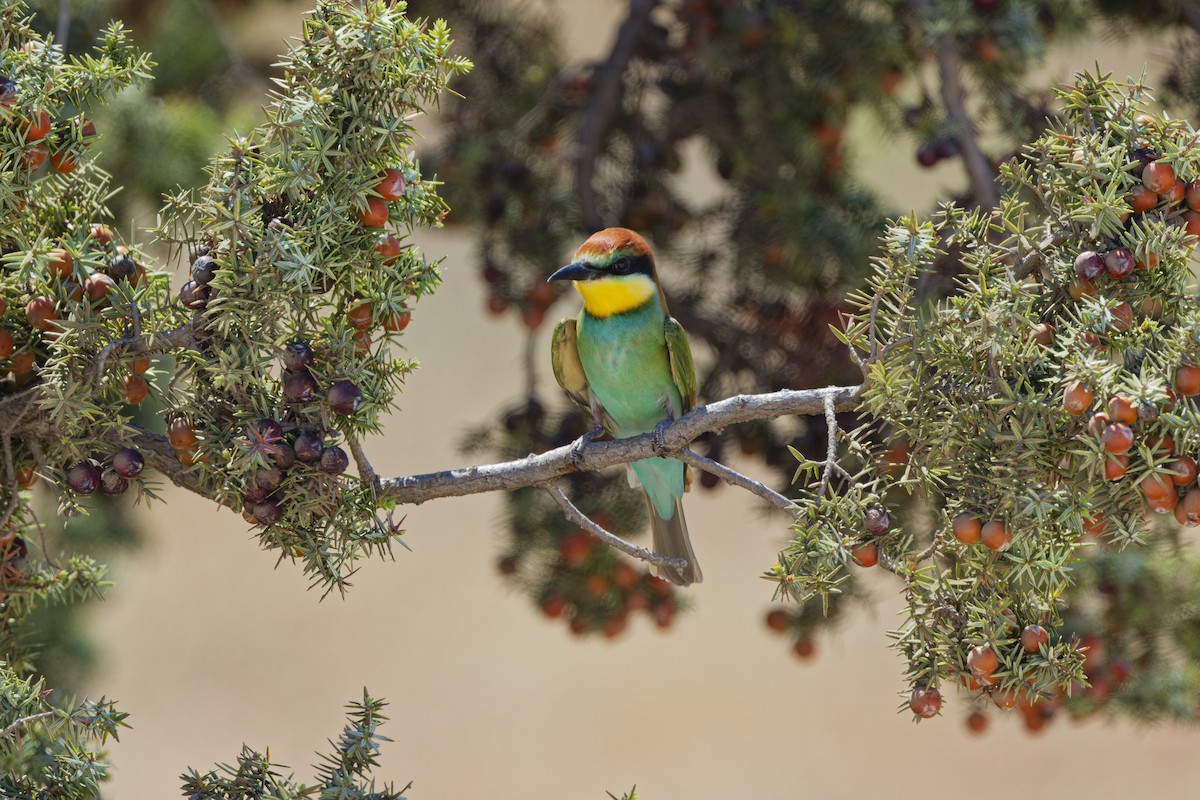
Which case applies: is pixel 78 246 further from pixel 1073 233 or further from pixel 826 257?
pixel 826 257

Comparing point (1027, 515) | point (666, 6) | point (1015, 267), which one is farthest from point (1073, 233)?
point (666, 6)

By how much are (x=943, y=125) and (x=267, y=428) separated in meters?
1.79

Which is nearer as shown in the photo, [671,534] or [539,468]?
[539,468]

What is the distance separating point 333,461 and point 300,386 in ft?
0.36

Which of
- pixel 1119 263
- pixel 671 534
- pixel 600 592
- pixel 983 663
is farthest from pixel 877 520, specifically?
pixel 600 592

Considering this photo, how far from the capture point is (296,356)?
1587 millimetres

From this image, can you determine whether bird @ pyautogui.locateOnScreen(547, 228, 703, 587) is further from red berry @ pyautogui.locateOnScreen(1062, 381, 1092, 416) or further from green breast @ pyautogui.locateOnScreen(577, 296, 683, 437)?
red berry @ pyautogui.locateOnScreen(1062, 381, 1092, 416)

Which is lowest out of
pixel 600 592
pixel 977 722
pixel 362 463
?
pixel 362 463

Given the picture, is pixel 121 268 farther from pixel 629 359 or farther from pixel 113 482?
pixel 629 359

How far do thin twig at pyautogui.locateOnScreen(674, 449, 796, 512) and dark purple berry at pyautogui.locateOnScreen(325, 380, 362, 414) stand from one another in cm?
50

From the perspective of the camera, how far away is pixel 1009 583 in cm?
162

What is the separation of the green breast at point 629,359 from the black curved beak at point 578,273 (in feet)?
0.66

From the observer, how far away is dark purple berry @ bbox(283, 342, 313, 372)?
1.59 metres

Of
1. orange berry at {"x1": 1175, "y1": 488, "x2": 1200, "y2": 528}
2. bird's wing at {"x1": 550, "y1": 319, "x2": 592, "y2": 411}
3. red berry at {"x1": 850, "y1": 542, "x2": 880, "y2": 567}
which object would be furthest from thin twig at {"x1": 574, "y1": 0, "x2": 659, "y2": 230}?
orange berry at {"x1": 1175, "y1": 488, "x2": 1200, "y2": 528}
